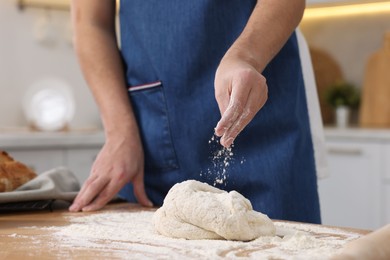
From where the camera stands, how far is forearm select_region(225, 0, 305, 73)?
1.13 metres

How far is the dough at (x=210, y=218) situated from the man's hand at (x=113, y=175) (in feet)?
1.03

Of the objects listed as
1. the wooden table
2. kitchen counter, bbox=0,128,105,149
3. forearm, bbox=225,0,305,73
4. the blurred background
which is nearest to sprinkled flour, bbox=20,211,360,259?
the wooden table

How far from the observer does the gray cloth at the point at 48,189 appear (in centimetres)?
120

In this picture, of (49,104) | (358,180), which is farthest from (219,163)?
(49,104)

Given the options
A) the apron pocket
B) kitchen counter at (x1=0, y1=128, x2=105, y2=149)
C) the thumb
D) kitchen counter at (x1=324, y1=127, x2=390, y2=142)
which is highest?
the apron pocket

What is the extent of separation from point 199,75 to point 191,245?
19.7 inches

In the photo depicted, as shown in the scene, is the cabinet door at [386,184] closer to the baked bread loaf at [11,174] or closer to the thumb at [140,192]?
the thumb at [140,192]

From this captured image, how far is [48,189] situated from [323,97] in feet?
7.54

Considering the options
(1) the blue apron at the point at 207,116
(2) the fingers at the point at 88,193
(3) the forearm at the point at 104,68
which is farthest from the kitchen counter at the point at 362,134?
(2) the fingers at the point at 88,193

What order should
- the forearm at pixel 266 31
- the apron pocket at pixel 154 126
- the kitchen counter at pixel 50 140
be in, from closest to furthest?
the forearm at pixel 266 31
the apron pocket at pixel 154 126
the kitchen counter at pixel 50 140

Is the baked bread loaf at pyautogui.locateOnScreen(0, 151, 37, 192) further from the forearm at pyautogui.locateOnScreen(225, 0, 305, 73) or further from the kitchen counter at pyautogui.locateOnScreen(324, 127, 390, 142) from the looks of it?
the kitchen counter at pyautogui.locateOnScreen(324, 127, 390, 142)

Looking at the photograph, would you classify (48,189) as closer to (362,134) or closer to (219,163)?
(219,163)

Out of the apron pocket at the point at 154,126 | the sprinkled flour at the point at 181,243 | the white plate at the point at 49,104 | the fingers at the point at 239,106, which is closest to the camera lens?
the sprinkled flour at the point at 181,243

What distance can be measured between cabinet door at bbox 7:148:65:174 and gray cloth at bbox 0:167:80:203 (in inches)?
46.1
